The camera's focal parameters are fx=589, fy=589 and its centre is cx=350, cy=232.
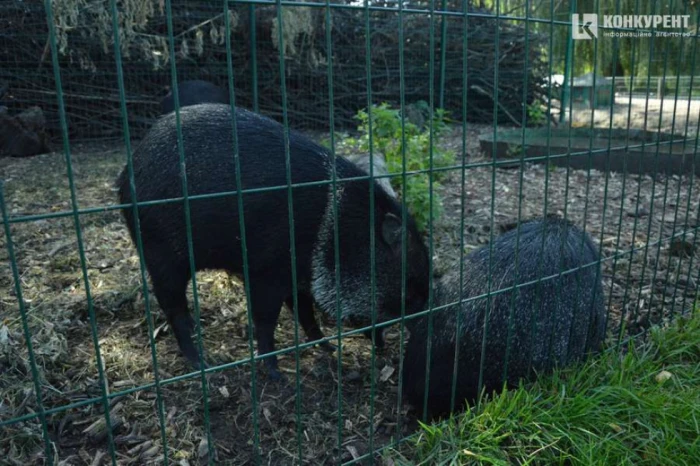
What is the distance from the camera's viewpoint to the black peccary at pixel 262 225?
8.59ft

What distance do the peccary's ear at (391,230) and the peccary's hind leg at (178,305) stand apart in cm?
96

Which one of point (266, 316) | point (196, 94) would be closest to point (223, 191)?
point (266, 316)

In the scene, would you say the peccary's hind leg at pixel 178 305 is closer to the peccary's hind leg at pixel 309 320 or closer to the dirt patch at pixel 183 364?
the dirt patch at pixel 183 364

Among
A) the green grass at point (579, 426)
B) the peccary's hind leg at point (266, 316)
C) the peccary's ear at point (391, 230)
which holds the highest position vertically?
the peccary's ear at point (391, 230)

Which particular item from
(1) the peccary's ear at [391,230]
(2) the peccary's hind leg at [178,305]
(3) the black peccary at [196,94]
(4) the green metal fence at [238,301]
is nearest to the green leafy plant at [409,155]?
(4) the green metal fence at [238,301]

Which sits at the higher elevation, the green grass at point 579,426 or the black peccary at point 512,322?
the black peccary at point 512,322

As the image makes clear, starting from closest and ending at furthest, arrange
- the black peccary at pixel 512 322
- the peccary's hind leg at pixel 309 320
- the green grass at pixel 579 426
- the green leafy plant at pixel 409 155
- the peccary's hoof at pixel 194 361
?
the green grass at pixel 579 426, the black peccary at pixel 512 322, the peccary's hoof at pixel 194 361, the peccary's hind leg at pixel 309 320, the green leafy plant at pixel 409 155

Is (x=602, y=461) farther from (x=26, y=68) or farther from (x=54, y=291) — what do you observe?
(x=26, y=68)

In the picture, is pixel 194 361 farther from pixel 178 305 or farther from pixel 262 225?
pixel 262 225

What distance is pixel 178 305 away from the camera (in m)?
2.84

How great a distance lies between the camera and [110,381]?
2.63 metres

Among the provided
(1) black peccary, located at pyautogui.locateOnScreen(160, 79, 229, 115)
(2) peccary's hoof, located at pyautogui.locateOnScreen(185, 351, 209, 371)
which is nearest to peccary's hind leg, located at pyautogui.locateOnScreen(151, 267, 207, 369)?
(2) peccary's hoof, located at pyautogui.locateOnScreen(185, 351, 209, 371)

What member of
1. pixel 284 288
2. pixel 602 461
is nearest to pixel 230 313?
pixel 284 288

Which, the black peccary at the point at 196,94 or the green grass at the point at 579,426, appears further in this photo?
the black peccary at the point at 196,94
